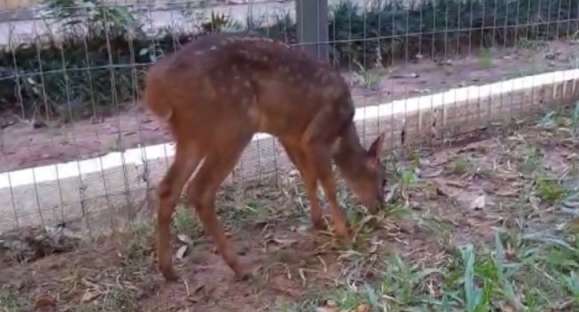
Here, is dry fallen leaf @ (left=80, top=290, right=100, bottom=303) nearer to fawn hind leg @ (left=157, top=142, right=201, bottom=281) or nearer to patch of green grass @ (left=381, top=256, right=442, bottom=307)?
fawn hind leg @ (left=157, top=142, right=201, bottom=281)

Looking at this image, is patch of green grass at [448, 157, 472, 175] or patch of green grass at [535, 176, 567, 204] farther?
patch of green grass at [448, 157, 472, 175]

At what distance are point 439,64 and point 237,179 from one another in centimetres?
297

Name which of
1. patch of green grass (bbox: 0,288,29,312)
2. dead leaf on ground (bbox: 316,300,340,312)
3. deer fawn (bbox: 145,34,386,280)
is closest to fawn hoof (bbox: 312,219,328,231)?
deer fawn (bbox: 145,34,386,280)

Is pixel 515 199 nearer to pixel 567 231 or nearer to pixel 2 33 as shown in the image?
pixel 567 231

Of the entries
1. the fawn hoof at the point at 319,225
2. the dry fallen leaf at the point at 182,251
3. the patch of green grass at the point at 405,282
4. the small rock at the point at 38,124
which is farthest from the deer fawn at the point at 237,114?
the small rock at the point at 38,124

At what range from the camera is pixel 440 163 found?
17.4ft

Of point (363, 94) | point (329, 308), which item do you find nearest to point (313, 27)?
point (363, 94)

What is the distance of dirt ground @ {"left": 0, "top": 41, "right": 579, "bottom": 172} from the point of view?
5.12m

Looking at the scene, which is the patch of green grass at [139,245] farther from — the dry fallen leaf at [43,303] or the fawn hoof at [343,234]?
the fawn hoof at [343,234]

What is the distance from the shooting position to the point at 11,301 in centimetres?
379

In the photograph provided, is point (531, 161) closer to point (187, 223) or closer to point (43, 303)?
point (187, 223)

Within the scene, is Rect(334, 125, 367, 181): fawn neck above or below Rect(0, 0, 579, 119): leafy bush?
below

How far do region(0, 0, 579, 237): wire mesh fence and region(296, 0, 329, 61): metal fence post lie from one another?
0.03 meters

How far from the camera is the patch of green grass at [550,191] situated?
183 inches
